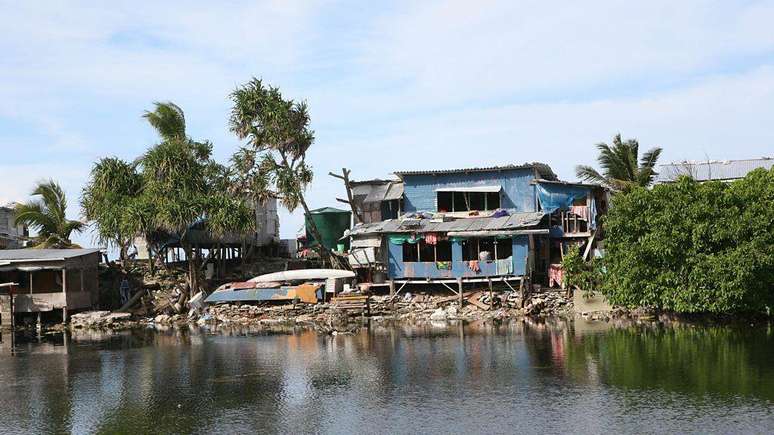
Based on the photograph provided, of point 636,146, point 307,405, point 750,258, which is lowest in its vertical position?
point 307,405

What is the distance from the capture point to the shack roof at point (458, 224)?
42.8m

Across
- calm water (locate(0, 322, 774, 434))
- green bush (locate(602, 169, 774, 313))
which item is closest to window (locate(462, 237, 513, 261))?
calm water (locate(0, 322, 774, 434))

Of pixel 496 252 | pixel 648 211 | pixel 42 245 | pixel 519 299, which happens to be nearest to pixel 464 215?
pixel 496 252

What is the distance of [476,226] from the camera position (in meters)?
43.6

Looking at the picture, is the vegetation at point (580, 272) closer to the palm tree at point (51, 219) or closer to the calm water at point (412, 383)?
the calm water at point (412, 383)

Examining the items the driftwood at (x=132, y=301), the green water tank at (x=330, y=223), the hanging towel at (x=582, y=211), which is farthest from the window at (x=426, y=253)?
the driftwood at (x=132, y=301)

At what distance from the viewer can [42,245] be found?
1937 inches

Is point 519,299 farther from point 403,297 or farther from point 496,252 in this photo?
point 403,297

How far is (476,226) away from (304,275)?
28.5 ft

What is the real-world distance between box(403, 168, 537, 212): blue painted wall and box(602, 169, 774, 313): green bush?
372 inches

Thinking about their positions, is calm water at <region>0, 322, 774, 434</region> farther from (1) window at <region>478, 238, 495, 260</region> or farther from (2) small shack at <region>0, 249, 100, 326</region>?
(2) small shack at <region>0, 249, 100, 326</region>

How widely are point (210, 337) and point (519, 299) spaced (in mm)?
13966

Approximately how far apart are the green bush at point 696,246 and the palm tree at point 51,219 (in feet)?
98.2

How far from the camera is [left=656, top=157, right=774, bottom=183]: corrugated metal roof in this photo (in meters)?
51.0
